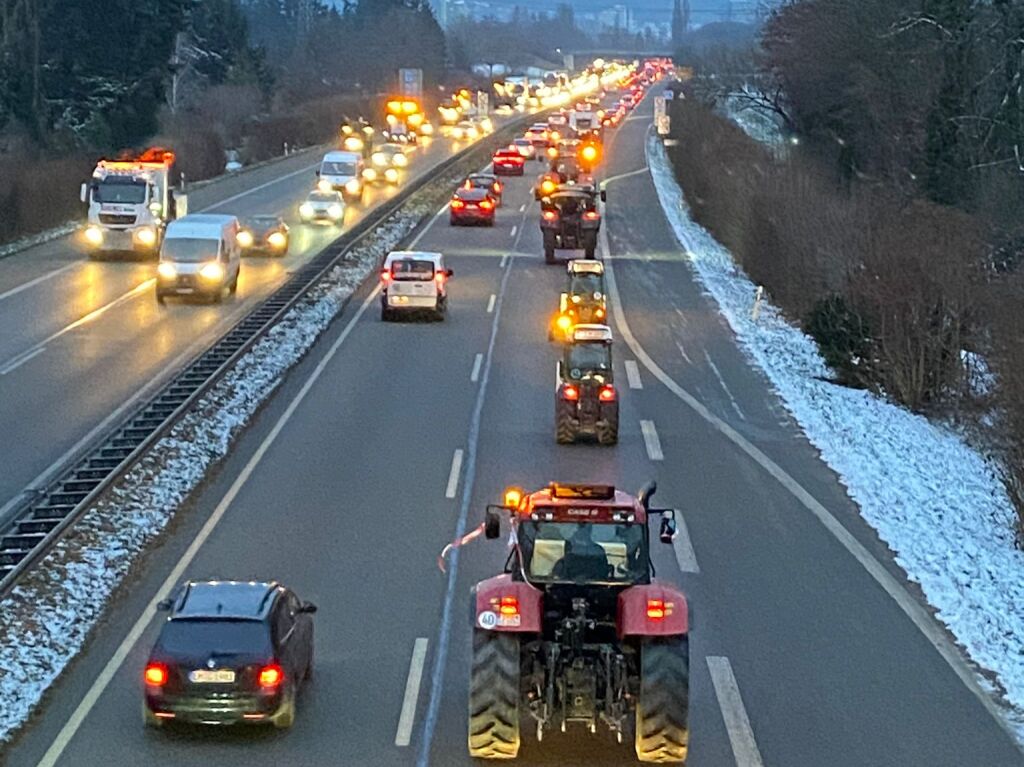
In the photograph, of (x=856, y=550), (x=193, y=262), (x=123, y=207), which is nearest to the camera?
(x=856, y=550)

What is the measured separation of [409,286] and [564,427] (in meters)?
13.8

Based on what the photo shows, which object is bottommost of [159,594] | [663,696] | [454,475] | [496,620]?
[454,475]

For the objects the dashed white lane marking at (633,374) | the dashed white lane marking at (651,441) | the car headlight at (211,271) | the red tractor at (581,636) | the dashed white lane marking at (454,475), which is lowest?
the dashed white lane marking at (633,374)

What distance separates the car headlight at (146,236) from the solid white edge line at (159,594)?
18049 mm

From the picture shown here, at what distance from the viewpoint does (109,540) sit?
21.0 meters

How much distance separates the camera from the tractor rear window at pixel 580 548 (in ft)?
44.9

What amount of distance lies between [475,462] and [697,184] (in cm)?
4710

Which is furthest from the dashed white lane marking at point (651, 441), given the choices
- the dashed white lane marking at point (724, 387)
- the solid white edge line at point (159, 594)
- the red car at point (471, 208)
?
the red car at point (471, 208)

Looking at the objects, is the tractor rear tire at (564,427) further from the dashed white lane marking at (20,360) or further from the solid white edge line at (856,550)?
the dashed white lane marking at (20,360)

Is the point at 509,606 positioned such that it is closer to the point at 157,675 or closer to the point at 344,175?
the point at 157,675

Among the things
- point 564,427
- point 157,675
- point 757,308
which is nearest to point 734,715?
point 157,675

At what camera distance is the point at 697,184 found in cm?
7212

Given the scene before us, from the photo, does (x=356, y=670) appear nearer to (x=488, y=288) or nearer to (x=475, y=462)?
Result: (x=475, y=462)

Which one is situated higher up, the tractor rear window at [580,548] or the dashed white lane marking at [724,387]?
the tractor rear window at [580,548]
